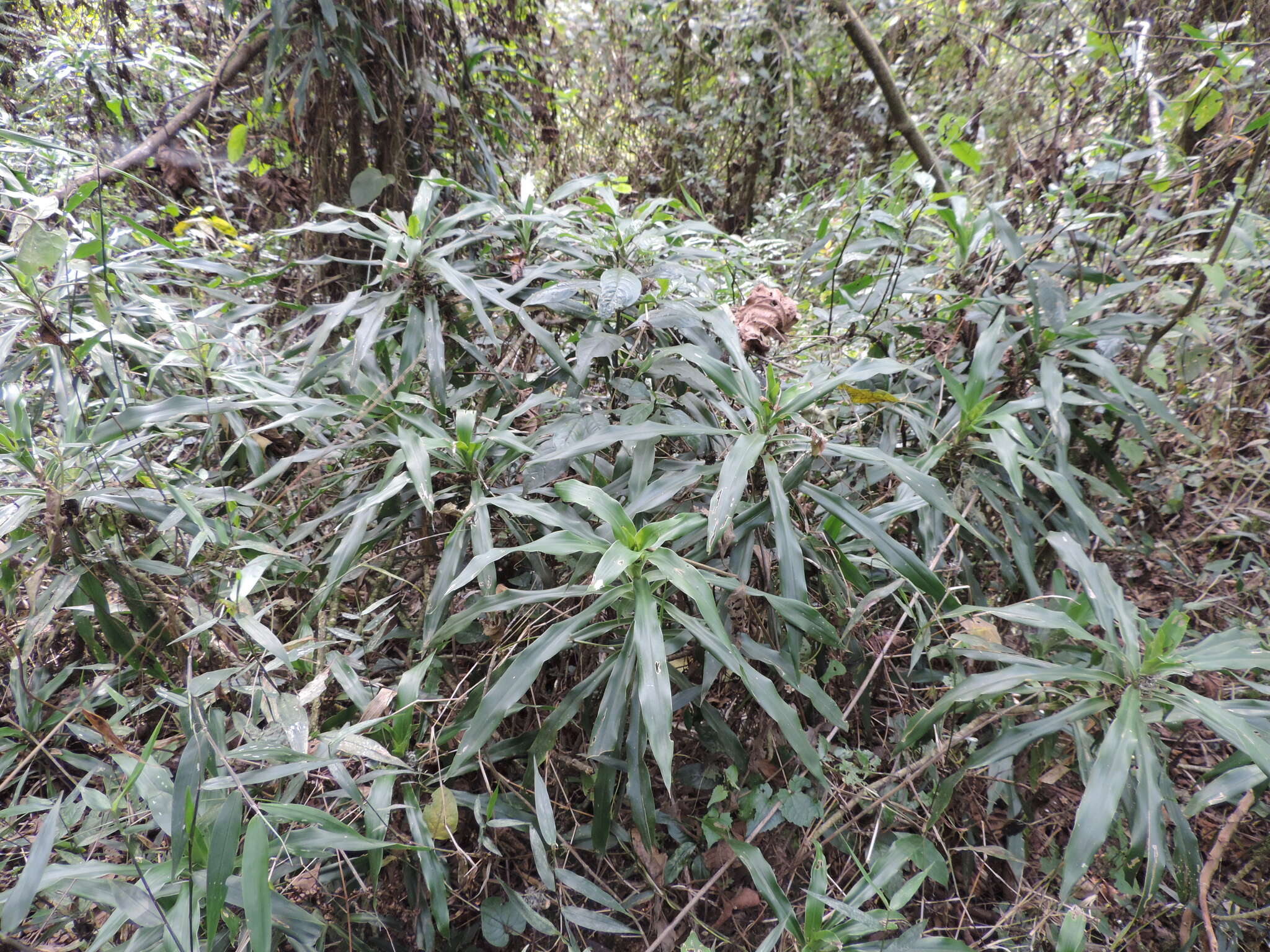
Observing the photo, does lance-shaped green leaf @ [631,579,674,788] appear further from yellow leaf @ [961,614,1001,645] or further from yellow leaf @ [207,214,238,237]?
yellow leaf @ [207,214,238,237]

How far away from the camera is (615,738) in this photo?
1008mm

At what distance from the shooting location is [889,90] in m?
2.64

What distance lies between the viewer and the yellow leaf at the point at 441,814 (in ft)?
3.58

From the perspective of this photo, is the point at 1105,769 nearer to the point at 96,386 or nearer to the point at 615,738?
the point at 615,738

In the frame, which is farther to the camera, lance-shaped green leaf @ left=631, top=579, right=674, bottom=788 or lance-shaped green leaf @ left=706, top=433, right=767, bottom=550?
lance-shaped green leaf @ left=706, top=433, right=767, bottom=550

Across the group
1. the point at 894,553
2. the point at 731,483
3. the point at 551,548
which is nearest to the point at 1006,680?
the point at 894,553

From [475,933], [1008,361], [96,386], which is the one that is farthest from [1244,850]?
[96,386]

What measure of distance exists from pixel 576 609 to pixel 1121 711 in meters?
0.94

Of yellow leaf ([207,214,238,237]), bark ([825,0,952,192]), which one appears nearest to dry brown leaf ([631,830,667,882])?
bark ([825,0,952,192])

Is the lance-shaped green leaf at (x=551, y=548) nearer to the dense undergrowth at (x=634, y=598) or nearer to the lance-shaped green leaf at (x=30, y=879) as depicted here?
the dense undergrowth at (x=634, y=598)

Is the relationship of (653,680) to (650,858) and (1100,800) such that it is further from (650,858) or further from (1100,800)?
(1100,800)

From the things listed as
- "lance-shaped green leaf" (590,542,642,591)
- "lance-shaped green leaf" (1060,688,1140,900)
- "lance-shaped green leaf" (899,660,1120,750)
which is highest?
"lance-shaped green leaf" (590,542,642,591)

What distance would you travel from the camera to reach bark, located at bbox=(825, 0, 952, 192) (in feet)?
7.85

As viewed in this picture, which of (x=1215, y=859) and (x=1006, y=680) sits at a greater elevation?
(x=1006, y=680)
